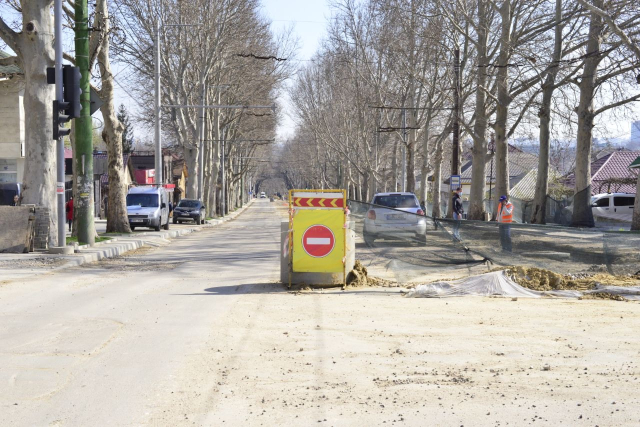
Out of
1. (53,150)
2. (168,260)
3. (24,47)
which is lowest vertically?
(168,260)

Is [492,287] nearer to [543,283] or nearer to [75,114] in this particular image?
[543,283]

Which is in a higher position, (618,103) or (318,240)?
(618,103)

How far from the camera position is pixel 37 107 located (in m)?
19.1

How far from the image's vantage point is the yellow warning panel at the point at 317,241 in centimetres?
1264

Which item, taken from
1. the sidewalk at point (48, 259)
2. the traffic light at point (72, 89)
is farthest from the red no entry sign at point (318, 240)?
the traffic light at point (72, 89)

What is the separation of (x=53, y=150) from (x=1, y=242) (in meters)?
2.82

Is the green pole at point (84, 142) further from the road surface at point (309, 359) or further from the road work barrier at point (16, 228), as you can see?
the road surface at point (309, 359)

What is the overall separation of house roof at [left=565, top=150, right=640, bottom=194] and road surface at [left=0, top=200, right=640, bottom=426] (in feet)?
171

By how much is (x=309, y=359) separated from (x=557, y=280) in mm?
6573

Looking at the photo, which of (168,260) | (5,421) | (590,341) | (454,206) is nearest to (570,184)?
(454,206)

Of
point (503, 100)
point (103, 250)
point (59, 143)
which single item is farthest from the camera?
point (503, 100)

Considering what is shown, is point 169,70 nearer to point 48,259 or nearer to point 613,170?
point 48,259

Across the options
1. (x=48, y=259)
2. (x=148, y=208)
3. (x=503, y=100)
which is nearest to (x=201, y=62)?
(x=148, y=208)

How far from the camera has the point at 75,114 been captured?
17.8m
